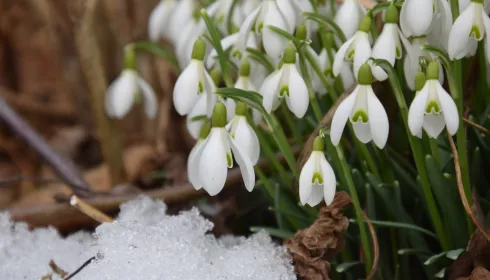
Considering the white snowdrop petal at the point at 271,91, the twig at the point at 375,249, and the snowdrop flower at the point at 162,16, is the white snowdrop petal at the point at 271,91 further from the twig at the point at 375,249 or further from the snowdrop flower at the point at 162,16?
the snowdrop flower at the point at 162,16

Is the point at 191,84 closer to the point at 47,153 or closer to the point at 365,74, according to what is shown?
the point at 365,74

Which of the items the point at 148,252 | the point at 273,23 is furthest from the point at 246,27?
the point at 148,252

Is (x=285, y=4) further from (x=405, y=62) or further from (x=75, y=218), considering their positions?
(x=75, y=218)

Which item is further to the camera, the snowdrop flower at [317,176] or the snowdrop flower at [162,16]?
the snowdrop flower at [162,16]

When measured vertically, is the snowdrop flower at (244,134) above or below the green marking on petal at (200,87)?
below

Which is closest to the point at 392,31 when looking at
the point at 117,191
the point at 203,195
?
the point at 203,195

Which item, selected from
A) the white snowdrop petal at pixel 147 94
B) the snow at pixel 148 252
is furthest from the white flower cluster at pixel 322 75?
the white snowdrop petal at pixel 147 94
